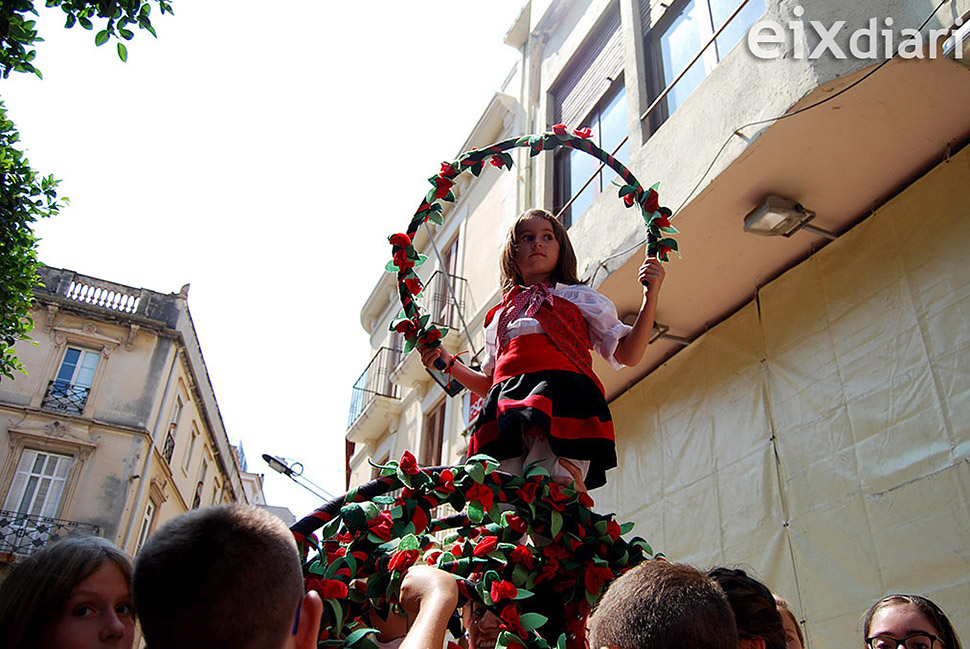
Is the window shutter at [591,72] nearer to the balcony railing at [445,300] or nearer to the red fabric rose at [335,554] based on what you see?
the balcony railing at [445,300]

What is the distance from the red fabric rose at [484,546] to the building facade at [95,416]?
59.5 ft

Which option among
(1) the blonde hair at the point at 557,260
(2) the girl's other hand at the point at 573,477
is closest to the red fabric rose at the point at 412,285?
(1) the blonde hair at the point at 557,260

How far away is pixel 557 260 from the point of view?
344 centimetres

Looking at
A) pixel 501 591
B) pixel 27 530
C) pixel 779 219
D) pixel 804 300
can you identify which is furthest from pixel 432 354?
pixel 27 530

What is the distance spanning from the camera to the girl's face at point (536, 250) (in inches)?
133

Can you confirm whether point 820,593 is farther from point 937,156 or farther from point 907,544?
point 937,156

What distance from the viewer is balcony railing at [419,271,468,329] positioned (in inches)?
Result: 471

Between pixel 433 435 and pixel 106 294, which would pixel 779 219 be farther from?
pixel 106 294

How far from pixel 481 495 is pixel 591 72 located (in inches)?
304

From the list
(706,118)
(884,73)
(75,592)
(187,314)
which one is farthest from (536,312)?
(187,314)

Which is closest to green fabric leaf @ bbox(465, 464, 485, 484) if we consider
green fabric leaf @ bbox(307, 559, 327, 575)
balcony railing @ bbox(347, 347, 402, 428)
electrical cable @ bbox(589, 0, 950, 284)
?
green fabric leaf @ bbox(307, 559, 327, 575)

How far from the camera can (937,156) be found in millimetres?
4988

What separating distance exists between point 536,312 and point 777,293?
3567 mm

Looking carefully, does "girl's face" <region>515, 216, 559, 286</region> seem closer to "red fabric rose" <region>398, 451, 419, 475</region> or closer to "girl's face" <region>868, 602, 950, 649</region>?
"red fabric rose" <region>398, 451, 419, 475</region>
